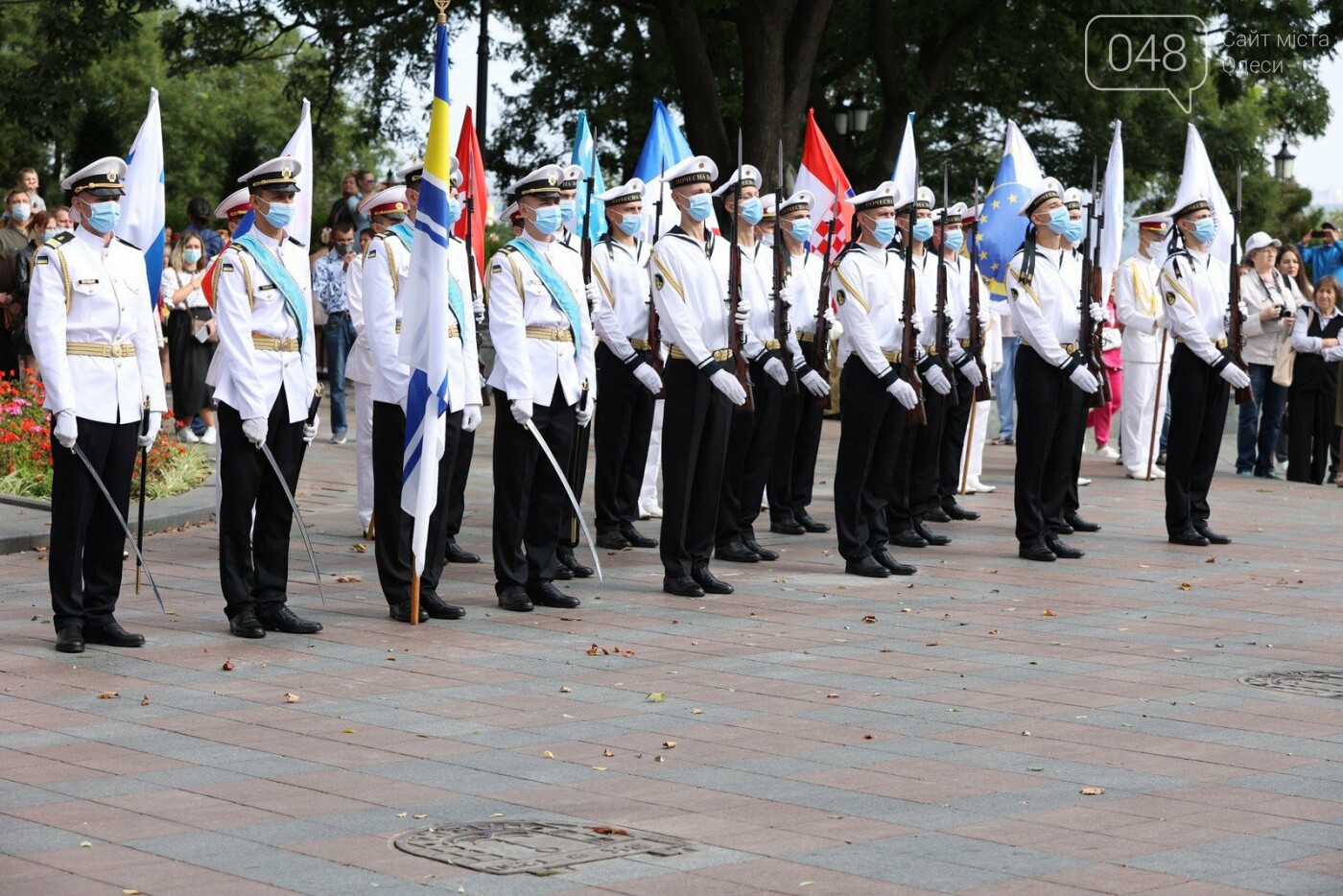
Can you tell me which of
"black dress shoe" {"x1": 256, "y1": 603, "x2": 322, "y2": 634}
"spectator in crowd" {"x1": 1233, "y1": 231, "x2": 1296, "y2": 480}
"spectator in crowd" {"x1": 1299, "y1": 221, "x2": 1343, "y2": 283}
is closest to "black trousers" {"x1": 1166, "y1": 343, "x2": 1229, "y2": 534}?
"spectator in crowd" {"x1": 1233, "y1": 231, "x2": 1296, "y2": 480}

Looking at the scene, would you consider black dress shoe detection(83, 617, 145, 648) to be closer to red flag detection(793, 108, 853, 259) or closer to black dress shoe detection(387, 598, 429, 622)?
black dress shoe detection(387, 598, 429, 622)

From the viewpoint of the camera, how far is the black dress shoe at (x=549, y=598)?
1041 cm

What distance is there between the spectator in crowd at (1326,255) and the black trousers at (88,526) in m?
14.2

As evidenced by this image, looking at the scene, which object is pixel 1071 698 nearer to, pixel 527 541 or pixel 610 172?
pixel 527 541

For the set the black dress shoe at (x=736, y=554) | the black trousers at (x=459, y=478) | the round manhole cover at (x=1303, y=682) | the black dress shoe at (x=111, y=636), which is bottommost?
the black dress shoe at (x=111, y=636)

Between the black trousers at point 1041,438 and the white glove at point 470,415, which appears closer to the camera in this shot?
the white glove at point 470,415

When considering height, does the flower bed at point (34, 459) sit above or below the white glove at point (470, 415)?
below

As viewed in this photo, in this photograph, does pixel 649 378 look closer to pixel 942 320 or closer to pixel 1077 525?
pixel 942 320

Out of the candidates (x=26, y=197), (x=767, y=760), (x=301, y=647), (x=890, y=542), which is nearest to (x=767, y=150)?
(x=26, y=197)

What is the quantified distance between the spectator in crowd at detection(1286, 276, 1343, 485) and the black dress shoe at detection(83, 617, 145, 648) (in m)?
12.1

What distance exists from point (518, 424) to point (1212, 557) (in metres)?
4.91

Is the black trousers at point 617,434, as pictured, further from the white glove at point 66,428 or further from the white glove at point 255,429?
the white glove at point 66,428

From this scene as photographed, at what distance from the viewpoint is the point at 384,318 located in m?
10.2

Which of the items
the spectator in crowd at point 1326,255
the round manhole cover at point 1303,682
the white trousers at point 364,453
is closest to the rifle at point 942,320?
the white trousers at point 364,453
